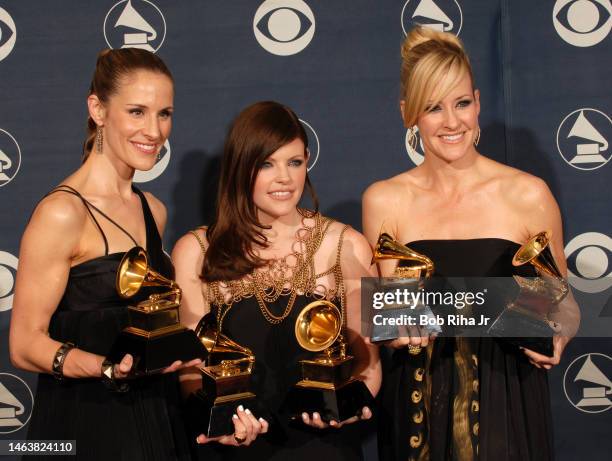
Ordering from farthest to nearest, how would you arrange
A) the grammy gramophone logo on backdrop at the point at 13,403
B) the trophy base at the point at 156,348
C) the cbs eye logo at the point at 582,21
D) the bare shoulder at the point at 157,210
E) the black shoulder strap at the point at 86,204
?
1. the grammy gramophone logo on backdrop at the point at 13,403
2. the cbs eye logo at the point at 582,21
3. the bare shoulder at the point at 157,210
4. the black shoulder strap at the point at 86,204
5. the trophy base at the point at 156,348

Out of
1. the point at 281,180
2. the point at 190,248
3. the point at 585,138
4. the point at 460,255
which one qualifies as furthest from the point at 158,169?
→ the point at 585,138

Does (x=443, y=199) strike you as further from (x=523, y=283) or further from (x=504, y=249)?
(x=523, y=283)

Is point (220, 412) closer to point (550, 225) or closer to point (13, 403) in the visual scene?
point (550, 225)

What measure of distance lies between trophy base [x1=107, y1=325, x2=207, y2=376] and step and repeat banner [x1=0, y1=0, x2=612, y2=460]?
1.25 meters

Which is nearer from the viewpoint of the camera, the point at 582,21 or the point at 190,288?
the point at 190,288

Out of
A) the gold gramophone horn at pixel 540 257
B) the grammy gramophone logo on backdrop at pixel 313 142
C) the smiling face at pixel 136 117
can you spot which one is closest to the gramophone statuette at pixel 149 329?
the smiling face at pixel 136 117

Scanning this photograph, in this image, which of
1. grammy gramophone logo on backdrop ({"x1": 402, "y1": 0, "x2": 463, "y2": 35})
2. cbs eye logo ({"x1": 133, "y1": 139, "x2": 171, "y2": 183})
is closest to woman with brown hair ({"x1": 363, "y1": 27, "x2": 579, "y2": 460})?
grammy gramophone logo on backdrop ({"x1": 402, "y1": 0, "x2": 463, "y2": 35})

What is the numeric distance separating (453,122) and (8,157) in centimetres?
187

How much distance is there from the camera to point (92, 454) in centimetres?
Result: 218

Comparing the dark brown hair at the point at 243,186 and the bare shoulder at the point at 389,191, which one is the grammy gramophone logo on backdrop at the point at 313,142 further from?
the dark brown hair at the point at 243,186

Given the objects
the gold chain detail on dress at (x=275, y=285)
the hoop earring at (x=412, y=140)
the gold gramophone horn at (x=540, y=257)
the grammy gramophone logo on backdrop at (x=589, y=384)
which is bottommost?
the grammy gramophone logo on backdrop at (x=589, y=384)

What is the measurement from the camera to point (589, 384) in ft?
10.5

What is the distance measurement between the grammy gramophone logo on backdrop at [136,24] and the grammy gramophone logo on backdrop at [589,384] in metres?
2.19

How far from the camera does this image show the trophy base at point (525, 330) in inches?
83.0
